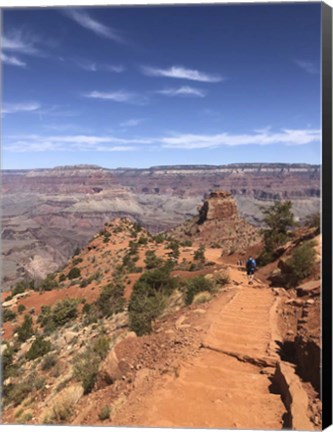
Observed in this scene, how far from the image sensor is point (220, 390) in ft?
17.2

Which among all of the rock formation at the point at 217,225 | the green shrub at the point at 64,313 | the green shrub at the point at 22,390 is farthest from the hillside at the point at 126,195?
the green shrub at the point at 22,390

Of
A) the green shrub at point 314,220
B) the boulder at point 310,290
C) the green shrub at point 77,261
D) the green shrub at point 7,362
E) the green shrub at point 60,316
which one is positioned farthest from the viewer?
the green shrub at point 77,261

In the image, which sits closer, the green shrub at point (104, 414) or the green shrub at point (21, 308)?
the green shrub at point (104, 414)

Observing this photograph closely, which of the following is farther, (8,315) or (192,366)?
(8,315)

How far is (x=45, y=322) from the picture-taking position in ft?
53.5

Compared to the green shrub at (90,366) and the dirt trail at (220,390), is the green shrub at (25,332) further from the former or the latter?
the dirt trail at (220,390)

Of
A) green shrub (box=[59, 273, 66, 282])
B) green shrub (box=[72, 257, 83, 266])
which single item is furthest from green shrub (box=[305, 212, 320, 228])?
green shrub (box=[72, 257, 83, 266])

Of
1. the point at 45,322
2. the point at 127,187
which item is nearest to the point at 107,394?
the point at 45,322

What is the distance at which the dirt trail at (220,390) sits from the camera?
187 inches

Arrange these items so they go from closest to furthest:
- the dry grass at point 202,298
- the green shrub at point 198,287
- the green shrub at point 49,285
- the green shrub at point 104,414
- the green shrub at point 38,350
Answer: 1. the green shrub at point 104,414
2. the dry grass at point 202,298
3. the green shrub at point 198,287
4. the green shrub at point 38,350
5. the green shrub at point 49,285

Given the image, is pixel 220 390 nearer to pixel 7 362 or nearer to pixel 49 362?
pixel 49 362

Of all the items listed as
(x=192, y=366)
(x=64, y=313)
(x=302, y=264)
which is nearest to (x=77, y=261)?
(x=64, y=313)

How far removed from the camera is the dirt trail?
4.75 m

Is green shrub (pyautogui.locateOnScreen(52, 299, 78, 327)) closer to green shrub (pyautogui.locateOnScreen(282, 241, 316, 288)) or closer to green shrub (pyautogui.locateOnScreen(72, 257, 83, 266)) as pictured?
green shrub (pyautogui.locateOnScreen(282, 241, 316, 288))
